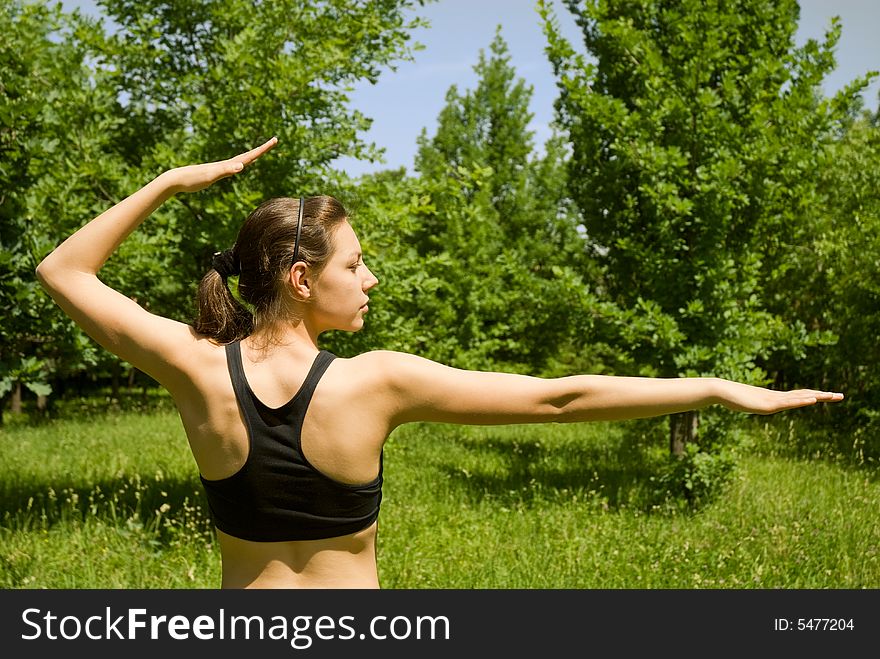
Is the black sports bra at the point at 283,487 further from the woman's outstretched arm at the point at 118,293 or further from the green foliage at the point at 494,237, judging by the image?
the green foliage at the point at 494,237

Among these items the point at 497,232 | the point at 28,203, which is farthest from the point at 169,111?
the point at 497,232

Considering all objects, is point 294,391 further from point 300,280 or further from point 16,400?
point 16,400

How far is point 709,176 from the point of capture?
7.16 meters

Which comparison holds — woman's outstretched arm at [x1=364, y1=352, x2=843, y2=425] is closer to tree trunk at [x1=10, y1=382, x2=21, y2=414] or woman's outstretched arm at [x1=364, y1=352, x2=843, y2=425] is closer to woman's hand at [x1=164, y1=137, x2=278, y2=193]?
woman's hand at [x1=164, y1=137, x2=278, y2=193]

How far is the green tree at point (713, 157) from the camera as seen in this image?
720cm

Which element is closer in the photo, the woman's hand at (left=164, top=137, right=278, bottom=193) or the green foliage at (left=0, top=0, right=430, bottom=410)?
the woman's hand at (left=164, top=137, right=278, bottom=193)

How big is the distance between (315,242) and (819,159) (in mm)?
7137

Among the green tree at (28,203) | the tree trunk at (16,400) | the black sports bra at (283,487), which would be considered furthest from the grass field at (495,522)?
the tree trunk at (16,400)

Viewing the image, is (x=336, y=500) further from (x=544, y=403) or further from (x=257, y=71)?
(x=257, y=71)

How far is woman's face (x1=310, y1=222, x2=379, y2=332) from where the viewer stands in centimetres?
184

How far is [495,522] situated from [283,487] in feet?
17.9

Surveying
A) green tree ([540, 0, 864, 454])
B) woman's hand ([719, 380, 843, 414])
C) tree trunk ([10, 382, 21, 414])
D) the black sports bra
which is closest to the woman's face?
the black sports bra

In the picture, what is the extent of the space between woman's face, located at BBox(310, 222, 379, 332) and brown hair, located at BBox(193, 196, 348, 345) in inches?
0.9

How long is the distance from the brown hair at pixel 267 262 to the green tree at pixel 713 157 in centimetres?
589
